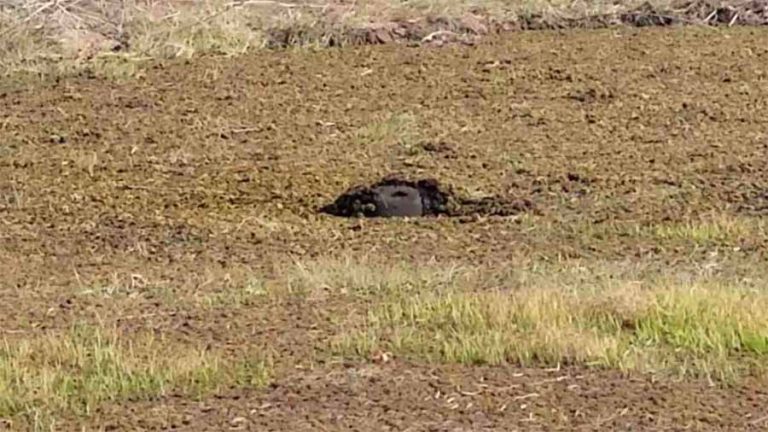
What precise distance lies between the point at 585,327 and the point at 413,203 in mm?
3265

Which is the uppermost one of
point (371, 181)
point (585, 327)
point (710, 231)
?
point (585, 327)

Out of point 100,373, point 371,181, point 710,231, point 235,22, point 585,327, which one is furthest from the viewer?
point 235,22

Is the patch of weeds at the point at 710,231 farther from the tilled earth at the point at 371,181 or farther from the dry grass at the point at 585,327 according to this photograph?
the dry grass at the point at 585,327

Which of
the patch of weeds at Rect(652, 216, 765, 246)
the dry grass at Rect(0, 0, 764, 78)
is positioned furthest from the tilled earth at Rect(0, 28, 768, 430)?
the dry grass at Rect(0, 0, 764, 78)

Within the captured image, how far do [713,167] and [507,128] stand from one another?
188 cm

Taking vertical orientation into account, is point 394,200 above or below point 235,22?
below

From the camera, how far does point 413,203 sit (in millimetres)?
9852

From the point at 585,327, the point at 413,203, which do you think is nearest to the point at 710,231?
the point at 413,203

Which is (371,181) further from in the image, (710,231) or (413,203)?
(710,231)

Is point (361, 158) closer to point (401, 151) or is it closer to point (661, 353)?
point (401, 151)

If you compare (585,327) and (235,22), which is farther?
(235,22)

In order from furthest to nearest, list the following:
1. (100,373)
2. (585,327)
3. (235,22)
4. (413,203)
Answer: (235,22), (413,203), (585,327), (100,373)

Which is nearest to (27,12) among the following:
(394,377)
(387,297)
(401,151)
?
(401,151)

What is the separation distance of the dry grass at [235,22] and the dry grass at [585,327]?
7637 mm
